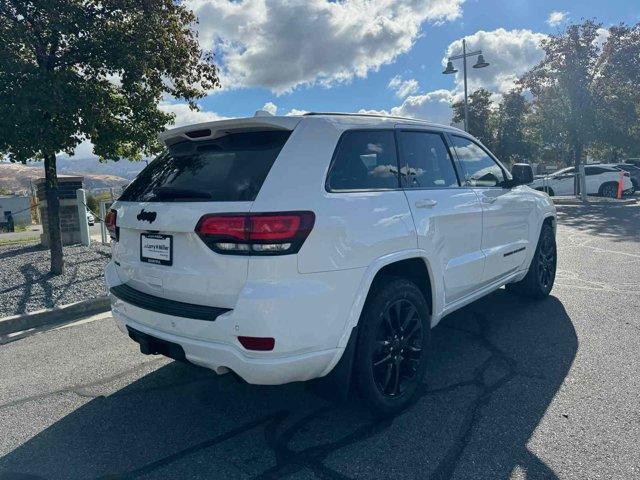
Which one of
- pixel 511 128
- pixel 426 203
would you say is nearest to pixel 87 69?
pixel 426 203

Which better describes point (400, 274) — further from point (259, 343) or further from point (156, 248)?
point (156, 248)

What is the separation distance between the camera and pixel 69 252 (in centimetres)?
870

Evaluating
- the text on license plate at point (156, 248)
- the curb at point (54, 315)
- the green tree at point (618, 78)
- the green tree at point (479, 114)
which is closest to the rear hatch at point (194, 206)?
the text on license plate at point (156, 248)

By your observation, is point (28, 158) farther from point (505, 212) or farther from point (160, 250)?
point (505, 212)

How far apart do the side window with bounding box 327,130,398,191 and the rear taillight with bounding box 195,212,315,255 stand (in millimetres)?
368

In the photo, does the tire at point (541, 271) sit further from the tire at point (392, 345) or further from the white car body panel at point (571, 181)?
the white car body panel at point (571, 181)

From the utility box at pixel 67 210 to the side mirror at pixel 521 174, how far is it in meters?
8.08

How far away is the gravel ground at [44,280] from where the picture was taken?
578cm

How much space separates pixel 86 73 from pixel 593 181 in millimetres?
20452

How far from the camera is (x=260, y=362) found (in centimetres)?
248

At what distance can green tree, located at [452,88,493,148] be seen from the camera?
4484 centimetres

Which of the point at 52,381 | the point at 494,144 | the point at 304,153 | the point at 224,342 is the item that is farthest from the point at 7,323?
the point at 494,144

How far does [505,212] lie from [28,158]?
19.1 feet

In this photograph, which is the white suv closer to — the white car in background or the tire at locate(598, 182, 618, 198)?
the white car in background
